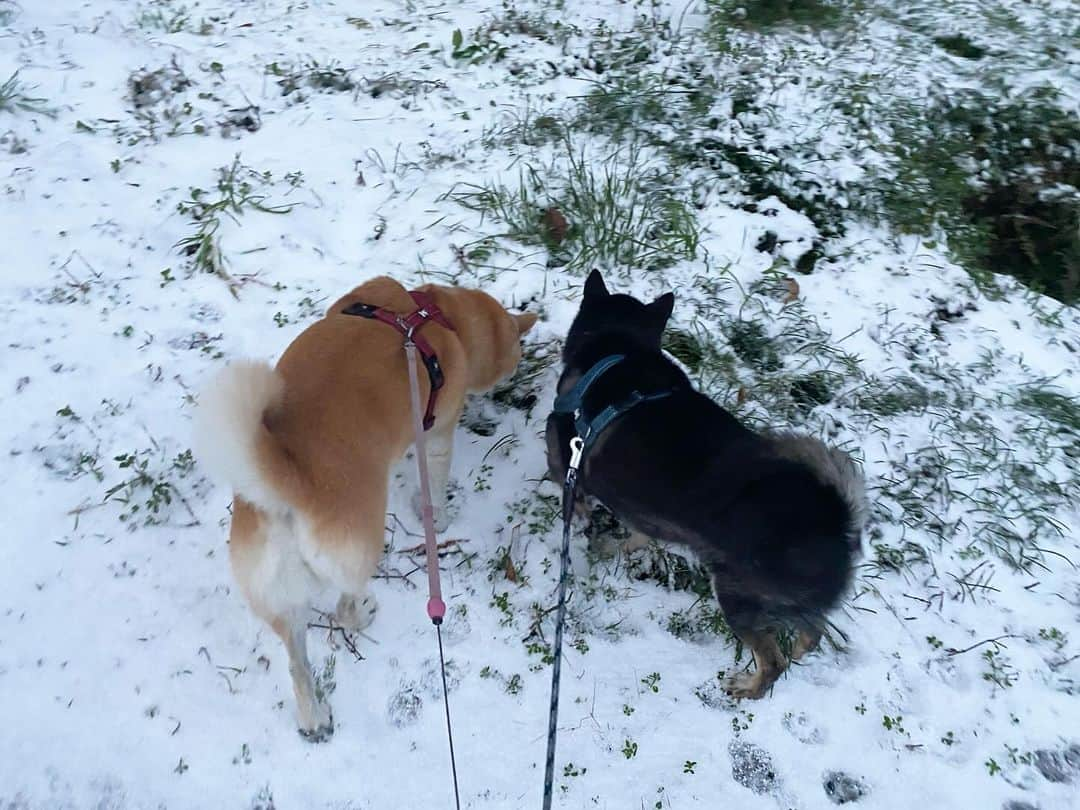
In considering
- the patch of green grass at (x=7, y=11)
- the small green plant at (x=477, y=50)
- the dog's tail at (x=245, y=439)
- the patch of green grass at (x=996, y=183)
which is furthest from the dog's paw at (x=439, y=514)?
the patch of green grass at (x=7, y=11)

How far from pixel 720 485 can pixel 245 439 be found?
1.31 m

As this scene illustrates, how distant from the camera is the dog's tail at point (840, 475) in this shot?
5.61 feet

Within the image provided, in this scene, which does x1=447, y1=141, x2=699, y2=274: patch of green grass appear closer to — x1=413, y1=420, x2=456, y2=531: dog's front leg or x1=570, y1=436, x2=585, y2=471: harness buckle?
x1=413, y1=420, x2=456, y2=531: dog's front leg

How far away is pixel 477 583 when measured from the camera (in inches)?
95.6

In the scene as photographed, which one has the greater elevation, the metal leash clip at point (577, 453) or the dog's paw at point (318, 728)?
the metal leash clip at point (577, 453)

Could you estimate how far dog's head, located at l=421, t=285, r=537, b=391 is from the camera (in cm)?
248

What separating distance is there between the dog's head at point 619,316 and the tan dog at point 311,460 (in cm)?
59

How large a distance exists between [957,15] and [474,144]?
163 inches

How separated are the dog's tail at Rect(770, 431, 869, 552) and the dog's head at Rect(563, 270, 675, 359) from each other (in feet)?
2.74

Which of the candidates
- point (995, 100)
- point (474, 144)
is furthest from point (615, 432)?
point (995, 100)

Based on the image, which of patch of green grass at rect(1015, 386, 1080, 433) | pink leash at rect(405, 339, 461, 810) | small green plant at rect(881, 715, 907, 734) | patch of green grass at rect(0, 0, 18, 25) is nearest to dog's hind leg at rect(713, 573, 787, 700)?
small green plant at rect(881, 715, 907, 734)

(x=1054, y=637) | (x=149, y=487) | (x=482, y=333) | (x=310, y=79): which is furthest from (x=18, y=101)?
(x=1054, y=637)

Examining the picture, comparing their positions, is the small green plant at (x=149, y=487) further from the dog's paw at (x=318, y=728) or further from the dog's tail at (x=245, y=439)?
the dog's tail at (x=245, y=439)

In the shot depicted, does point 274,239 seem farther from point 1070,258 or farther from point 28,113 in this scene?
point 1070,258
